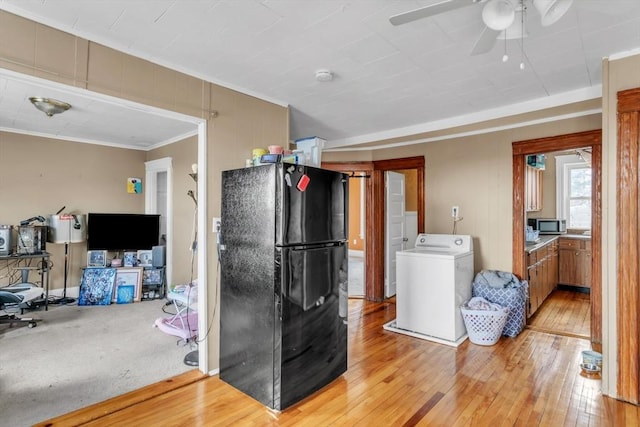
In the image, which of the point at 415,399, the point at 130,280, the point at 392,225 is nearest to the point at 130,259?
the point at 130,280

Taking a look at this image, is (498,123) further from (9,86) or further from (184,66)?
(9,86)

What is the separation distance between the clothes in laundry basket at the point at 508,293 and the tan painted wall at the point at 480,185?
22cm

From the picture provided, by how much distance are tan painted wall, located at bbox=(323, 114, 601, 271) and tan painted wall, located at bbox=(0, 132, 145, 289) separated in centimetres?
476

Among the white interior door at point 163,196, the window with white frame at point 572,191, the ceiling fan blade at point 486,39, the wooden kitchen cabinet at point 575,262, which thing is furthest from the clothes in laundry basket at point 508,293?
the white interior door at point 163,196

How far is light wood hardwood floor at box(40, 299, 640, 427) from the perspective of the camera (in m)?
2.13

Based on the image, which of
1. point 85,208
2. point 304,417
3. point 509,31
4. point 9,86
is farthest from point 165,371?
point 85,208

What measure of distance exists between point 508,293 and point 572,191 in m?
3.69

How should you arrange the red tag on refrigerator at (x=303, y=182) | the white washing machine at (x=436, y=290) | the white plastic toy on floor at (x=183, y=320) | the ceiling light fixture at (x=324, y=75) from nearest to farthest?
the red tag on refrigerator at (x=303, y=182)
the ceiling light fixture at (x=324, y=75)
the white plastic toy on floor at (x=183, y=320)
the white washing machine at (x=436, y=290)

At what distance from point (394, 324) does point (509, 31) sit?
313cm

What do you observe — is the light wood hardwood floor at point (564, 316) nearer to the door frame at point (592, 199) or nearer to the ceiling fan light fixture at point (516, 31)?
the door frame at point (592, 199)

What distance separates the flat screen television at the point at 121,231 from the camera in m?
5.13

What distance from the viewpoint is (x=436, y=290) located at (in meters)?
3.52

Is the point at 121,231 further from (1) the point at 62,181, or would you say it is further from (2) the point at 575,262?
(2) the point at 575,262

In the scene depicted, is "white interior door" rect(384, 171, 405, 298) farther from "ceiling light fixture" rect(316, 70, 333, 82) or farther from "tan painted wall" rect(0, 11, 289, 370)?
"ceiling light fixture" rect(316, 70, 333, 82)
